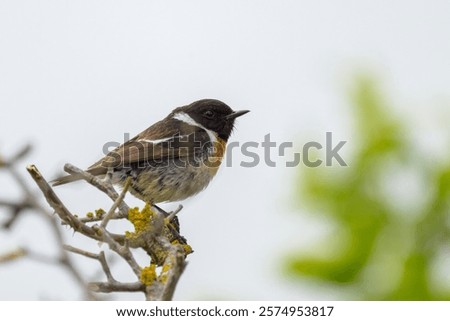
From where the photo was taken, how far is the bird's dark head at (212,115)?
22.1 ft

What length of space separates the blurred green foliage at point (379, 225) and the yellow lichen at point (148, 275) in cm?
60

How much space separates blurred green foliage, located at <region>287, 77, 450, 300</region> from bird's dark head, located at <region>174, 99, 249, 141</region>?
11.9ft

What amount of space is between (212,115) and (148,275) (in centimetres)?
415

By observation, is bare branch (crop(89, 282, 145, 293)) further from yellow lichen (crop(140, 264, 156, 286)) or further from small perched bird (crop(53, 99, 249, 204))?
small perched bird (crop(53, 99, 249, 204))

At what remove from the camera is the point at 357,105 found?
11.8 feet

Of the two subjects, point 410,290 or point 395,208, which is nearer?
point 410,290

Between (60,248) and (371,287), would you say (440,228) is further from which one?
(60,248)

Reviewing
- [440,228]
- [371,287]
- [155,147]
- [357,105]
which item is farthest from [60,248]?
[155,147]

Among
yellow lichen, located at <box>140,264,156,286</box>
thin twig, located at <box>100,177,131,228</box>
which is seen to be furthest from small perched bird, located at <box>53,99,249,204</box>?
thin twig, located at <box>100,177,131,228</box>

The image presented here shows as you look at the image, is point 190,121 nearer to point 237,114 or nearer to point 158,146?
point 237,114

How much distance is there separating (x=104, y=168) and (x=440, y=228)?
3.58 meters

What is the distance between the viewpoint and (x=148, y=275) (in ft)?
8.95

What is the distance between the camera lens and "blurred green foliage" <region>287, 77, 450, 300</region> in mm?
2623
